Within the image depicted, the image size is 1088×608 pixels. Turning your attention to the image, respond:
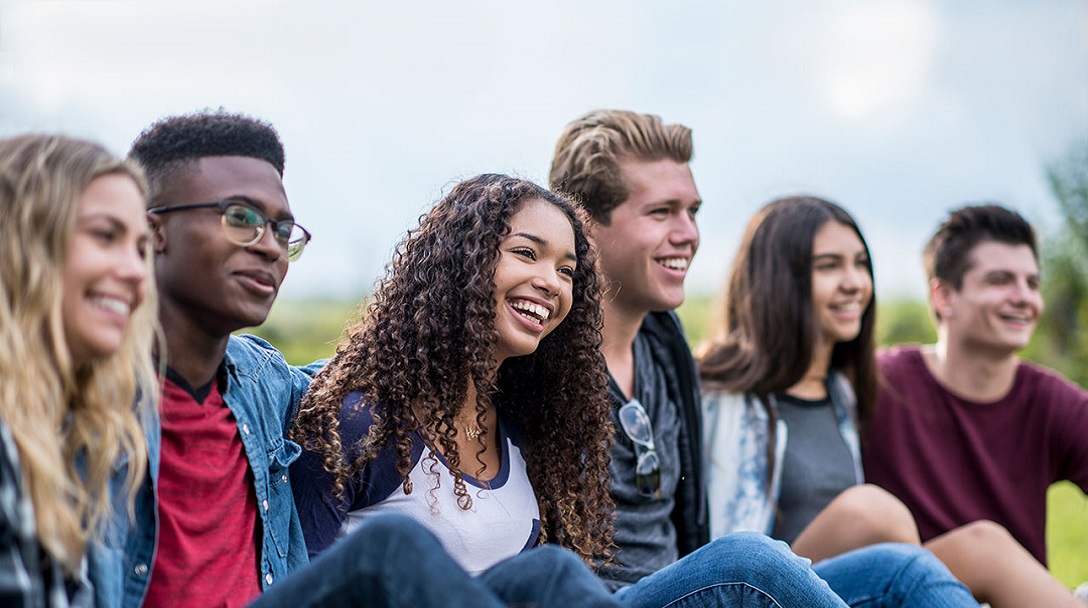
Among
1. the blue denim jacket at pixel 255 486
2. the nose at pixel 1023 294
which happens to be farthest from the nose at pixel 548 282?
the nose at pixel 1023 294

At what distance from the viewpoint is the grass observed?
6176mm

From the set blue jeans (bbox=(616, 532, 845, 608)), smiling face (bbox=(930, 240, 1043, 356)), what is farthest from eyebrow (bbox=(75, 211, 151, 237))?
smiling face (bbox=(930, 240, 1043, 356))

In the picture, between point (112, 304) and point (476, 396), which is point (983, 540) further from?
point (112, 304)

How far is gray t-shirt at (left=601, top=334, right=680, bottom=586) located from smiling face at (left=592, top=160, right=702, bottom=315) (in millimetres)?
216

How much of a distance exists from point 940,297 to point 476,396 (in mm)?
2598

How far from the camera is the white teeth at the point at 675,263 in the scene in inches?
144

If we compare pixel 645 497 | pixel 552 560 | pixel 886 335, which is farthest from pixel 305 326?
pixel 552 560

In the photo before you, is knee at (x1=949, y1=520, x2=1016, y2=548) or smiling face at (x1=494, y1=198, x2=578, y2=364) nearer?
smiling face at (x1=494, y1=198, x2=578, y2=364)

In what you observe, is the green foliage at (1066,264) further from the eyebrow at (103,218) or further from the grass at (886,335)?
the eyebrow at (103,218)

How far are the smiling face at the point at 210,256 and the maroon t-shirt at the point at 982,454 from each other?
279 cm

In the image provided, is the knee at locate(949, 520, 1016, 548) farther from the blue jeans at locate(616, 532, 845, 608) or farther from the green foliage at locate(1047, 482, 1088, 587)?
the green foliage at locate(1047, 482, 1088, 587)

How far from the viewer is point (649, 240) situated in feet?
11.9

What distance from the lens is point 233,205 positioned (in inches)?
89.5

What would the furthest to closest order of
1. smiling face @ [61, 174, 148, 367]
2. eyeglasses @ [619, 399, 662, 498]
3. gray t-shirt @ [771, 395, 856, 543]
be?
gray t-shirt @ [771, 395, 856, 543], eyeglasses @ [619, 399, 662, 498], smiling face @ [61, 174, 148, 367]
